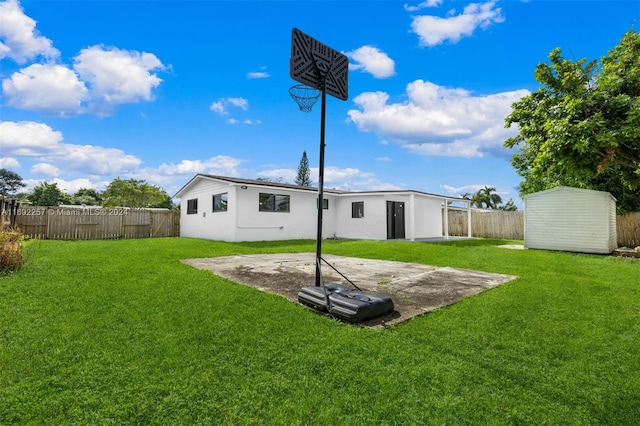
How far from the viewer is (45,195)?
32.5m

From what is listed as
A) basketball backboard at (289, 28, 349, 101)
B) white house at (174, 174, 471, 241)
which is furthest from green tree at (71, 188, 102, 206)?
basketball backboard at (289, 28, 349, 101)

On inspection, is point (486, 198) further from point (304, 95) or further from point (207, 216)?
point (304, 95)

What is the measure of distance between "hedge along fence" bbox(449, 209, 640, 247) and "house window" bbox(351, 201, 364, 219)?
25.9 ft

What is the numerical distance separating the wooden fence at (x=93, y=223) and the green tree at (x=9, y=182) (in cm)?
3332

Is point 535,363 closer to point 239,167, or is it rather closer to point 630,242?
point 630,242

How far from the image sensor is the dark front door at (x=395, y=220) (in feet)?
51.0

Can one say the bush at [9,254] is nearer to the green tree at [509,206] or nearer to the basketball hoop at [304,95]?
the basketball hoop at [304,95]

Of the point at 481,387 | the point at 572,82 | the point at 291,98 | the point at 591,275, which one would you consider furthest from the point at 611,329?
the point at 572,82

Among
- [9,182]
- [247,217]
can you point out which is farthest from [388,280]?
[9,182]

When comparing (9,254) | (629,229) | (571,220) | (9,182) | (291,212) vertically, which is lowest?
(9,254)

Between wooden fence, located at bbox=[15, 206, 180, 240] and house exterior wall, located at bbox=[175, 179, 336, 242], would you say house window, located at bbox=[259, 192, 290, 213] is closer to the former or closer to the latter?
house exterior wall, located at bbox=[175, 179, 336, 242]

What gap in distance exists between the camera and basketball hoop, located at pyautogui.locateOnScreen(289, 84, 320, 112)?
493cm

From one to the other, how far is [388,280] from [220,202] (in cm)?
1048

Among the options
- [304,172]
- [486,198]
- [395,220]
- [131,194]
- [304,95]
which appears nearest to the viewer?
[304,95]
